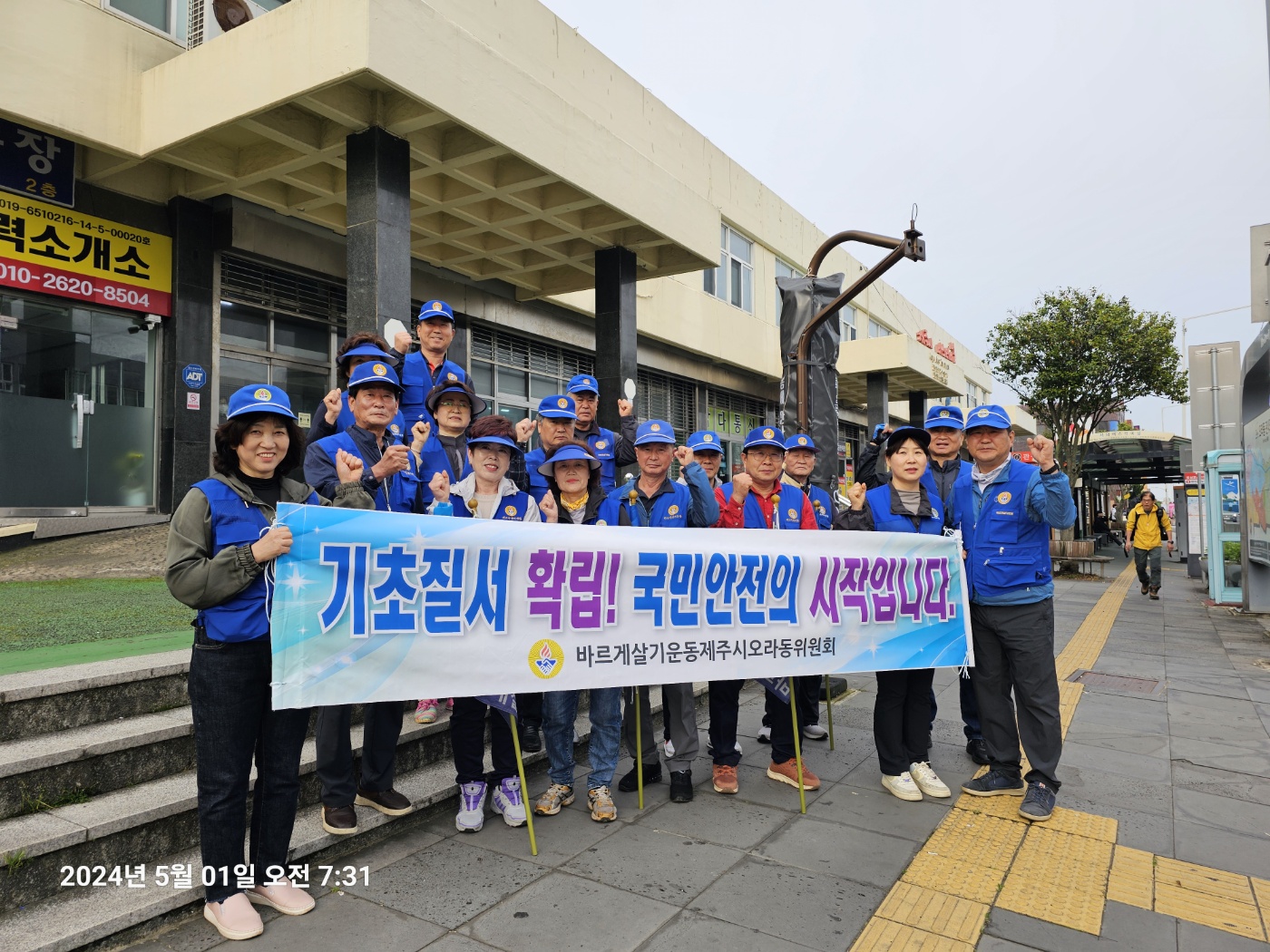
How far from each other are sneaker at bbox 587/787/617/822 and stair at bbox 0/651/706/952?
0.71 metres

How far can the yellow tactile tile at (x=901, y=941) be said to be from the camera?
2.88 m

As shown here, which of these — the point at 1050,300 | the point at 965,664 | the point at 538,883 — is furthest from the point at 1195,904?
the point at 1050,300

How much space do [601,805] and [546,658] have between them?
0.94m

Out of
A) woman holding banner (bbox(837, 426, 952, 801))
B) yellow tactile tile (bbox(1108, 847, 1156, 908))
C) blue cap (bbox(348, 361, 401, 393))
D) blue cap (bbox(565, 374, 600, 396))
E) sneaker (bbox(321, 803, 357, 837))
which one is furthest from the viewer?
blue cap (bbox(565, 374, 600, 396))

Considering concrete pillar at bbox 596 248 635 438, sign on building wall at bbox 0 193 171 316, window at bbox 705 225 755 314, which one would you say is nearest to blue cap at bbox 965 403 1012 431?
concrete pillar at bbox 596 248 635 438

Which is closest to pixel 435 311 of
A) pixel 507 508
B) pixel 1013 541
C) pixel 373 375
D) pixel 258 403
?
pixel 373 375

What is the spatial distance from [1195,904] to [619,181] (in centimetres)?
903

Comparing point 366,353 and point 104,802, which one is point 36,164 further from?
point 104,802

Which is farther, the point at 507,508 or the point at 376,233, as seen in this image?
the point at 376,233

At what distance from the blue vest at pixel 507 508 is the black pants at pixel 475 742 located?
2.87ft

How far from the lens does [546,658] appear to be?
3637mm

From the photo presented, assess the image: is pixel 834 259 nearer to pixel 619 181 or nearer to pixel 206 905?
pixel 619 181

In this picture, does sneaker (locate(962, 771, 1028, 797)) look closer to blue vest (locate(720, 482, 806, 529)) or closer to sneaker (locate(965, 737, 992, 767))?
sneaker (locate(965, 737, 992, 767))

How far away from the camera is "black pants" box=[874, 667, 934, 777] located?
4.49 metres
